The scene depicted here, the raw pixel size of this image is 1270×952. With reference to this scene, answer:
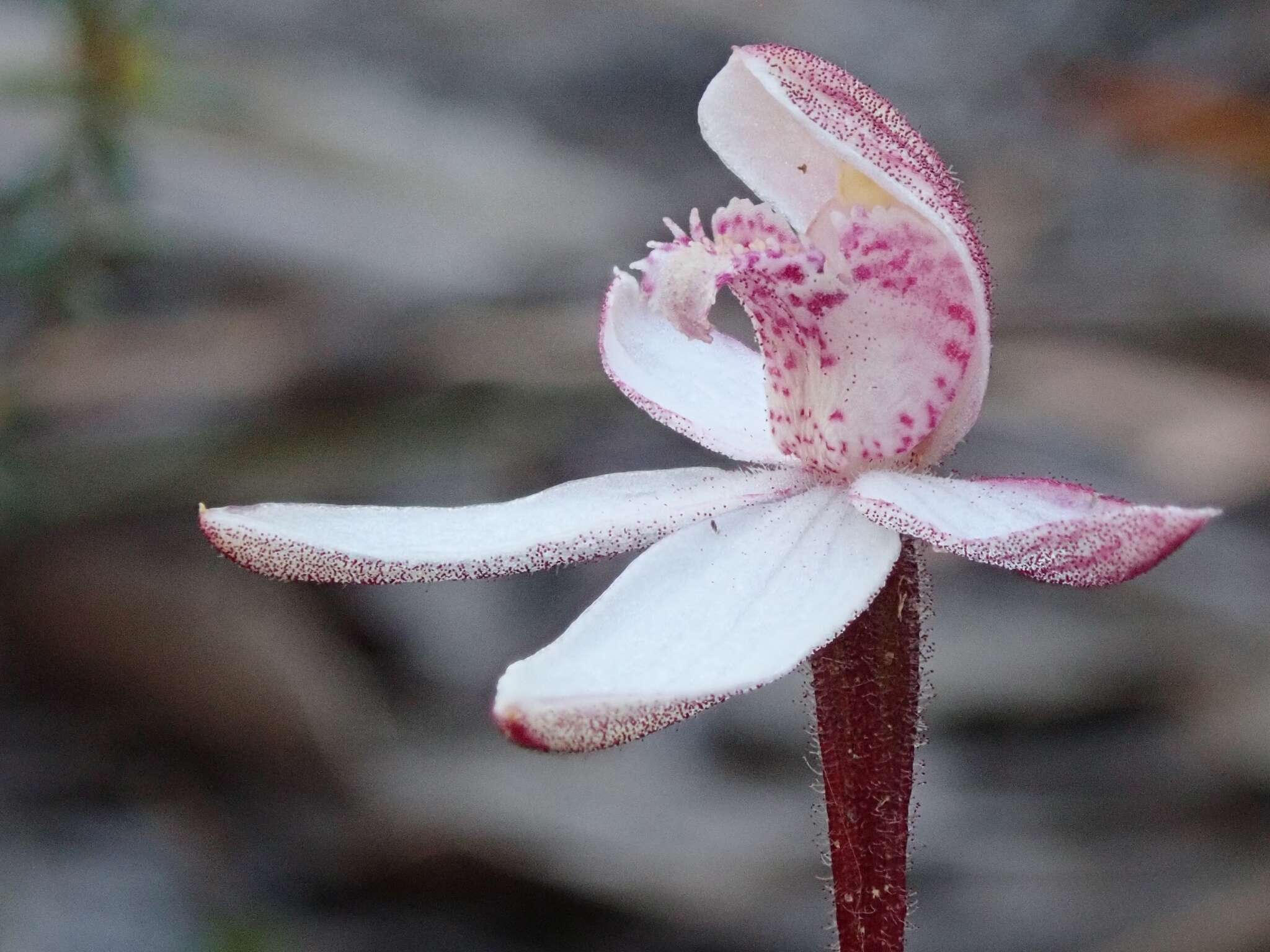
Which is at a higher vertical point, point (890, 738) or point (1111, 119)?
point (1111, 119)

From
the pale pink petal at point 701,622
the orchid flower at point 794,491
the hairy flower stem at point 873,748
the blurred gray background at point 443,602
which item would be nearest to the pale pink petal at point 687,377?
the orchid flower at point 794,491

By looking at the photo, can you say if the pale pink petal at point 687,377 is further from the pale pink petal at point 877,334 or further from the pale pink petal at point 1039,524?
the pale pink petal at point 1039,524

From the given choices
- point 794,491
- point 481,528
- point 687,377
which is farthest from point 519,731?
point 687,377

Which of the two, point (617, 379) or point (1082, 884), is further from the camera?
point (1082, 884)

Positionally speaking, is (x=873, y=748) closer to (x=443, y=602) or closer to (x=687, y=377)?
(x=687, y=377)

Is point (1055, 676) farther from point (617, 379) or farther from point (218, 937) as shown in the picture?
point (617, 379)

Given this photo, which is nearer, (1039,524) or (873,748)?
(1039,524)

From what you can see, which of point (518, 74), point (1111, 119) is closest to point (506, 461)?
point (1111, 119)
